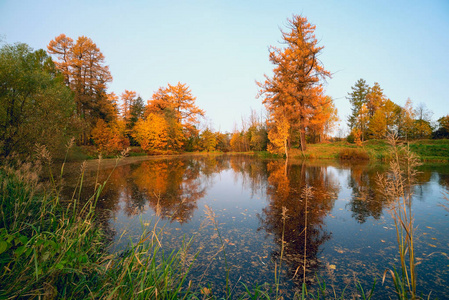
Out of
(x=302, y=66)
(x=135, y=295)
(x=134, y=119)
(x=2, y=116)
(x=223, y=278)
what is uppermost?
(x=302, y=66)

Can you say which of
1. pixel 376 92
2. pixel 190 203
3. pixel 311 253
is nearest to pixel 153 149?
pixel 190 203

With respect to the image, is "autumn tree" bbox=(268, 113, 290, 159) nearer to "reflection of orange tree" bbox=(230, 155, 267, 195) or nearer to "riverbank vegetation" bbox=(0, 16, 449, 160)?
"riverbank vegetation" bbox=(0, 16, 449, 160)

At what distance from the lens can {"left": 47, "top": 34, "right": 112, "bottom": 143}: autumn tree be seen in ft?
83.3

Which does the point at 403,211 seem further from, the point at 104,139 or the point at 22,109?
the point at 104,139

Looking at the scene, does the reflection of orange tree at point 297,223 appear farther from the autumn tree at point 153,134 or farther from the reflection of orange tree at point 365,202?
the autumn tree at point 153,134

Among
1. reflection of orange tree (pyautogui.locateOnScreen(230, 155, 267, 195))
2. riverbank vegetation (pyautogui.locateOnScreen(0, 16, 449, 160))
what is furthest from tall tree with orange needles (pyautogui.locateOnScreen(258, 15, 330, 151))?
reflection of orange tree (pyautogui.locateOnScreen(230, 155, 267, 195))

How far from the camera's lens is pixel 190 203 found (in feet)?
19.7

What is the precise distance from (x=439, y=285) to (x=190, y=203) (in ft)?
16.7

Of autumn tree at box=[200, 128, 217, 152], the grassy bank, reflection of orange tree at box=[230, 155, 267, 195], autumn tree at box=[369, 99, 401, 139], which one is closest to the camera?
reflection of orange tree at box=[230, 155, 267, 195]

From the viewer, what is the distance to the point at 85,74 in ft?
86.3

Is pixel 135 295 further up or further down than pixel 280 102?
further down

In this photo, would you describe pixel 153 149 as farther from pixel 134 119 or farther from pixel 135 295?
pixel 135 295

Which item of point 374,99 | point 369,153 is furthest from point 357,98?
point 369,153

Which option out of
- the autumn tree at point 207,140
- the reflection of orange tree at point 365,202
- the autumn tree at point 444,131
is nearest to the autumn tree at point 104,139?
the autumn tree at point 207,140
